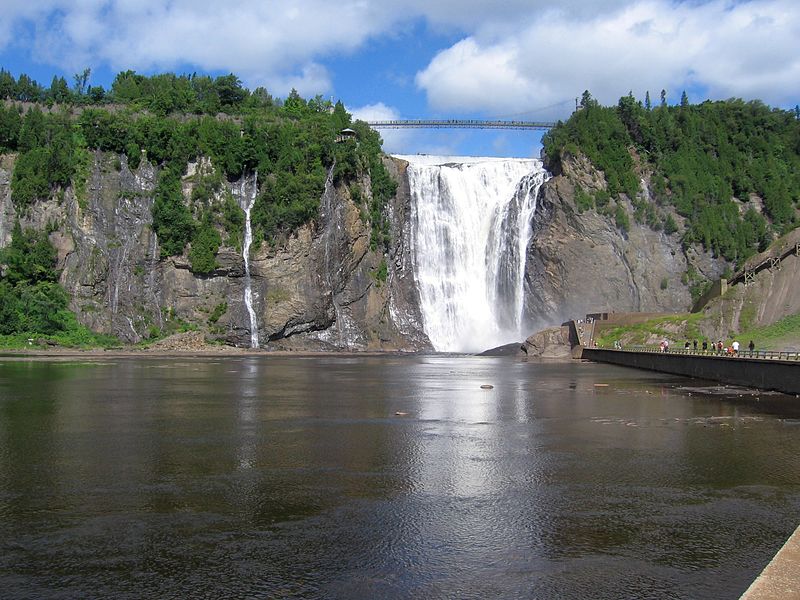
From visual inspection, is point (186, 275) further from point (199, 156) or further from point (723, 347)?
point (723, 347)

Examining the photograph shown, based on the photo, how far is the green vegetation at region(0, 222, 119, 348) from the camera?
75688 millimetres

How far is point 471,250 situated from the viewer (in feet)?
306

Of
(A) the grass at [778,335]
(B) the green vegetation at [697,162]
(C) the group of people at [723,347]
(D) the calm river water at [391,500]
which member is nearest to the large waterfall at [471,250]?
(B) the green vegetation at [697,162]

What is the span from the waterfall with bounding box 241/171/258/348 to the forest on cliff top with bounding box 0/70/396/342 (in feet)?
2.35

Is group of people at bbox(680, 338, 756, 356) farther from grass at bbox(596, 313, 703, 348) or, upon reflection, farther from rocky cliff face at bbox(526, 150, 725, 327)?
rocky cliff face at bbox(526, 150, 725, 327)

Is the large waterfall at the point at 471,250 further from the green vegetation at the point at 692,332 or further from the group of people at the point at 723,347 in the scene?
the group of people at the point at 723,347

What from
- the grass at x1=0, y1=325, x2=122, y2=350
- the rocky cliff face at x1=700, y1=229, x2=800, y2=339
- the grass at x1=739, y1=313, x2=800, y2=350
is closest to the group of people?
the grass at x1=739, y1=313, x2=800, y2=350

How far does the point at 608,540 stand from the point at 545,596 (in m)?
2.46

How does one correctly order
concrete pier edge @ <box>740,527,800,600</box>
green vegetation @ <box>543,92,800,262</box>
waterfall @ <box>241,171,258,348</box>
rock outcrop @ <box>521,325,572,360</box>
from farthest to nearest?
1. green vegetation @ <box>543,92,800,262</box>
2. waterfall @ <box>241,171,258,348</box>
3. rock outcrop @ <box>521,325,572,360</box>
4. concrete pier edge @ <box>740,527,800,600</box>

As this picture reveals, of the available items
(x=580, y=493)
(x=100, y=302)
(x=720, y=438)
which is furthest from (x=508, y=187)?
(x=580, y=493)

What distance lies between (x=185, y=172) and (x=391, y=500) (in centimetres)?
7806

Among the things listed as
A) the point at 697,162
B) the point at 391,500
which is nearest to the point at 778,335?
the point at 391,500

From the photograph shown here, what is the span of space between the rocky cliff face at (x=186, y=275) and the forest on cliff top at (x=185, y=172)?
50.0 inches

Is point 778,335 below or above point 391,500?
above
